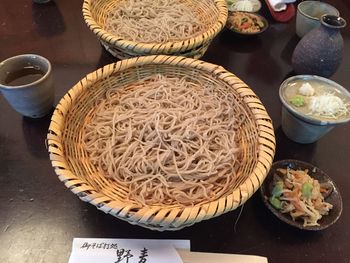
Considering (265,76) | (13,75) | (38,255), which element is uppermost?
(13,75)

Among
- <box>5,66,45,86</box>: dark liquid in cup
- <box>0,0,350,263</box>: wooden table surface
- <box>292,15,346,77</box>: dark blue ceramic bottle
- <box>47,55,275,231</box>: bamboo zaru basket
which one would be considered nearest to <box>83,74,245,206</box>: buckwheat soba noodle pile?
<box>47,55,275,231</box>: bamboo zaru basket

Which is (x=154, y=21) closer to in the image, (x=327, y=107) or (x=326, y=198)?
(x=327, y=107)

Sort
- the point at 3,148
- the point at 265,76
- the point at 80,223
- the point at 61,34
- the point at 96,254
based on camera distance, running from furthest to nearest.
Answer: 1. the point at 61,34
2. the point at 265,76
3. the point at 3,148
4. the point at 80,223
5. the point at 96,254

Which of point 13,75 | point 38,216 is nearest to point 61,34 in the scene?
point 13,75

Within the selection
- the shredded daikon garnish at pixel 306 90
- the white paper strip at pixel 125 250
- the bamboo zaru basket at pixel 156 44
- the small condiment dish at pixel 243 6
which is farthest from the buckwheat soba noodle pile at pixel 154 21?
the white paper strip at pixel 125 250

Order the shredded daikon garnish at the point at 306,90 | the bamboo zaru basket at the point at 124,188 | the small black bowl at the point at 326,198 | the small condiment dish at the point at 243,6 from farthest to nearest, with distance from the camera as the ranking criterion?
the small condiment dish at the point at 243,6, the shredded daikon garnish at the point at 306,90, the small black bowl at the point at 326,198, the bamboo zaru basket at the point at 124,188

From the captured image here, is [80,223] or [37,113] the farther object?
[37,113]

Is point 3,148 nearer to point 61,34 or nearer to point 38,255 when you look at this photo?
point 38,255

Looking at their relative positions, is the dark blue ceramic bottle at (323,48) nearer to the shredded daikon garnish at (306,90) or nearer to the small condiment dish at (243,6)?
the shredded daikon garnish at (306,90)
